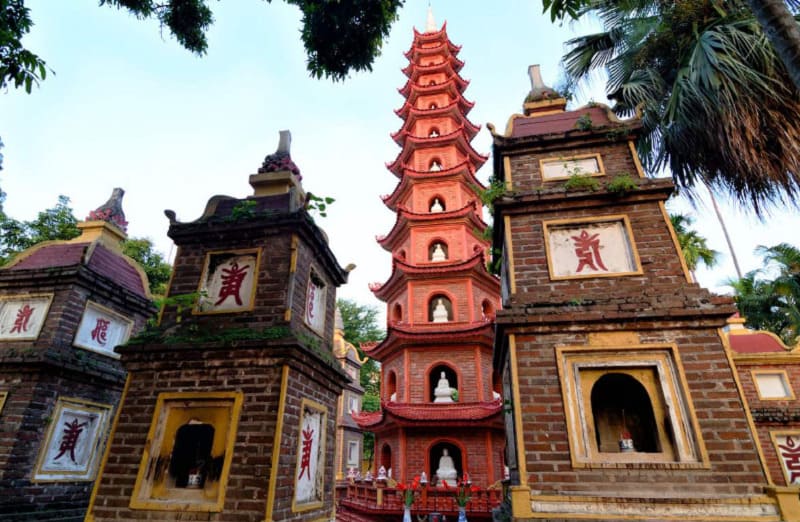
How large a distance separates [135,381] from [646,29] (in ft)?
33.9

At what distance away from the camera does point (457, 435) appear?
14258mm

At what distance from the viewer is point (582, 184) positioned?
7105 millimetres

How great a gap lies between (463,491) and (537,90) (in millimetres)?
10270

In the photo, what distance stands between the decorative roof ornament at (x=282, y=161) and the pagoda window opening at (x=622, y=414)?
21.9 ft

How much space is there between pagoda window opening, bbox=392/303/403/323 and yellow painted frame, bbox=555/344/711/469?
12.0m

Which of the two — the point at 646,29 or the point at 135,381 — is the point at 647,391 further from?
the point at 135,381

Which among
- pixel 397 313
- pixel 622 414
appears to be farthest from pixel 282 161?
pixel 397 313

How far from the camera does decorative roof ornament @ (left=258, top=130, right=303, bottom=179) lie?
8695mm

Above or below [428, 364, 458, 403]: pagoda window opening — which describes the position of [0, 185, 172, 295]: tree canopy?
above

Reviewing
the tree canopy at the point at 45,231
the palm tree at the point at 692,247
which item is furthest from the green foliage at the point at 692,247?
the tree canopy at the point at 45,231

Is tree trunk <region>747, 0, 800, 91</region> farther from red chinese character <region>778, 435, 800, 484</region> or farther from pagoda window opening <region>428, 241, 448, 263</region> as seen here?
pagoda window opening <region>428, 241, 448, 263</region>

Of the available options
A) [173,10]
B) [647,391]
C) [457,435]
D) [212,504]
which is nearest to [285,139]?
[173,10]

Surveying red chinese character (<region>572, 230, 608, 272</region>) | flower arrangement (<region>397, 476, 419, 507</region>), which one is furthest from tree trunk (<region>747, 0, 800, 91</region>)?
flower arrangement (<region>397, 476, 419, 507</region>)

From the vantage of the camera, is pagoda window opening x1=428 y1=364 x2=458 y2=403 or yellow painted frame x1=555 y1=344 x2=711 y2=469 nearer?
yellow painted frame x1=555 y1=344 x2=711 y2=469
